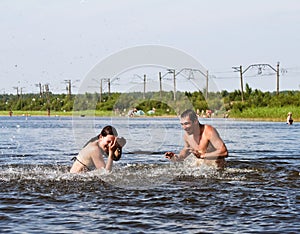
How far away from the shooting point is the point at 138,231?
8719 mm

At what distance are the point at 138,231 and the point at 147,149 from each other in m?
17.4

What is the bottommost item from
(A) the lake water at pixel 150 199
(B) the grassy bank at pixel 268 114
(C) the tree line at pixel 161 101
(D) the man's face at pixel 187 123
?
(A) the lake water at pixel 150 199

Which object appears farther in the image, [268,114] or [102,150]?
[268,114]

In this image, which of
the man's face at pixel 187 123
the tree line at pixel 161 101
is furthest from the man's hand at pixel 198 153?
Result: the tree line at pixel 161 101

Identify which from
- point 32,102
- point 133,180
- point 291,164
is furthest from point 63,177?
point 32,102

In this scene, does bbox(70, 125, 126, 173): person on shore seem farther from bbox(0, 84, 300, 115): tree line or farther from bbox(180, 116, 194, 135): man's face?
bbox(0, 84, 300, 115): tree line

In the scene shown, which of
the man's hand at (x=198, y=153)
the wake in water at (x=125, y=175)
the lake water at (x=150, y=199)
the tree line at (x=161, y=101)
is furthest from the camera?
the tree line at (x=161, y=101)

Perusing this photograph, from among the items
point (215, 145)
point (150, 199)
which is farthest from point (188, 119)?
point (150, 199)

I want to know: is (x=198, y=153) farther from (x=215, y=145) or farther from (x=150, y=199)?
(x=150, y=199)

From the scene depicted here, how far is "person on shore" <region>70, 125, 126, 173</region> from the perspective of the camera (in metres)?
11.8

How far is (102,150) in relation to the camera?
12.4 m

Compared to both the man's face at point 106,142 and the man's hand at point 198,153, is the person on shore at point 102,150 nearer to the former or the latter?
the man's face at point 106,142

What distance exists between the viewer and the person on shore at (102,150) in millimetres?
11836

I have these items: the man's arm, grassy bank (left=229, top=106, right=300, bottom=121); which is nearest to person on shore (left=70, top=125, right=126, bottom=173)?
the man's arm
